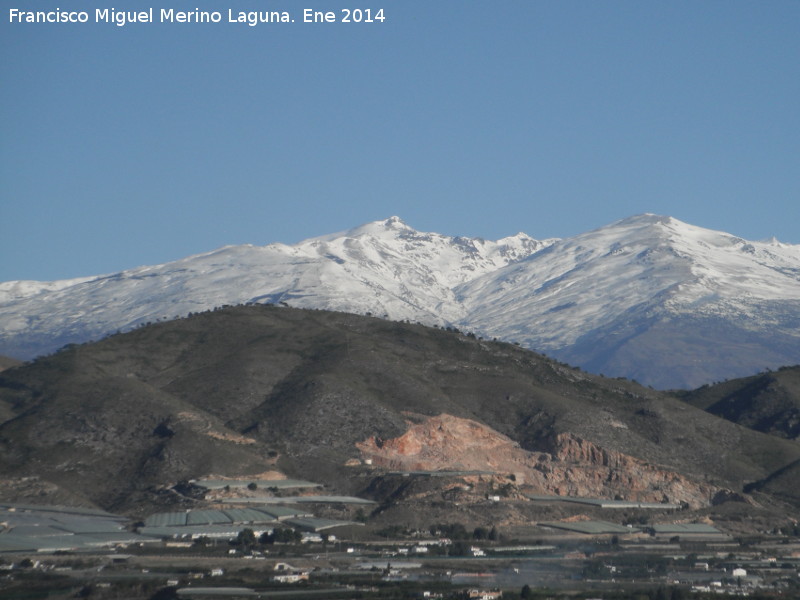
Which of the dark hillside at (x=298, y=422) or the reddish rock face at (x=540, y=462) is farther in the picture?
the reddish rock face at (x=540, y=462)

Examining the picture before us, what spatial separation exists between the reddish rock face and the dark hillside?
25cm

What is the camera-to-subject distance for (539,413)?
184000 mm

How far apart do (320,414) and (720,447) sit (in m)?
50.8

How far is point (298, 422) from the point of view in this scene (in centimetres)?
17425

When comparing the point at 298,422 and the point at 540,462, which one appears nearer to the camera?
the point at 298,422

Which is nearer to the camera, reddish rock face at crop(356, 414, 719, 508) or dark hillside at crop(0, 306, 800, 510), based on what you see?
dark hillside at crop(0, 306, 800, 510)

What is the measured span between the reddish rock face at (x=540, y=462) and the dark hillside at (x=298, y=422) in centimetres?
25

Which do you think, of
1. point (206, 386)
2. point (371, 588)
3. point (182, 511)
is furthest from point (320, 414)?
point (371, 588)

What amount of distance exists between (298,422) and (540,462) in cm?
2739

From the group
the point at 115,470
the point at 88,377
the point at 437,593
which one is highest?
the point at 88,377

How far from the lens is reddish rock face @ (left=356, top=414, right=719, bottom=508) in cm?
17088

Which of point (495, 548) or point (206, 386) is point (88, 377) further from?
point (495, 548)

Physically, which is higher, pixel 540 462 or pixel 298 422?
pixel 298 422

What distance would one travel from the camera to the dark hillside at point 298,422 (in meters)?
162
